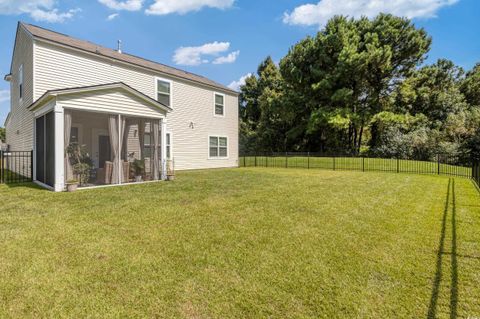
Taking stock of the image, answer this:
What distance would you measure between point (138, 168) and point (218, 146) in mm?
7211

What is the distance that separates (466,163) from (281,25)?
51.0 feet

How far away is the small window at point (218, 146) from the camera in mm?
15484

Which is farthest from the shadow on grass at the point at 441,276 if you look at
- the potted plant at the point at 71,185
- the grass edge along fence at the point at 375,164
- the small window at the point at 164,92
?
the small window at the point at 164,92

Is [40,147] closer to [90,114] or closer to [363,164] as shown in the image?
[90,114]

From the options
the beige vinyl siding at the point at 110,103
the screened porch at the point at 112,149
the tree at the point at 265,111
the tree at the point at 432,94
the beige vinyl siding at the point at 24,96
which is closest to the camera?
the beige vinyl siding at the point at 110,103

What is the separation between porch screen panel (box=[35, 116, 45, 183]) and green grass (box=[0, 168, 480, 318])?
9.20 feet

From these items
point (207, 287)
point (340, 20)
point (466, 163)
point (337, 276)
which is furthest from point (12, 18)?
point (466, 163)

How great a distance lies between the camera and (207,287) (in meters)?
2.47

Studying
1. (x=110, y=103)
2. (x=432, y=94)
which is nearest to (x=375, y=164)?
(x=432, y=94)

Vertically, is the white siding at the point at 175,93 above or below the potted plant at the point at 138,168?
above

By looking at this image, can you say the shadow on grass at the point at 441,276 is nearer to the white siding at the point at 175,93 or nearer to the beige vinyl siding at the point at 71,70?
the white siding at the point at 175,93

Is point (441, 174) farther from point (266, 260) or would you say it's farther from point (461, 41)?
point (266, 260)

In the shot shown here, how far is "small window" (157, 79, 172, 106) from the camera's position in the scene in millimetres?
12852

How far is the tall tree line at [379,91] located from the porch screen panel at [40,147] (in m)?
19.5
